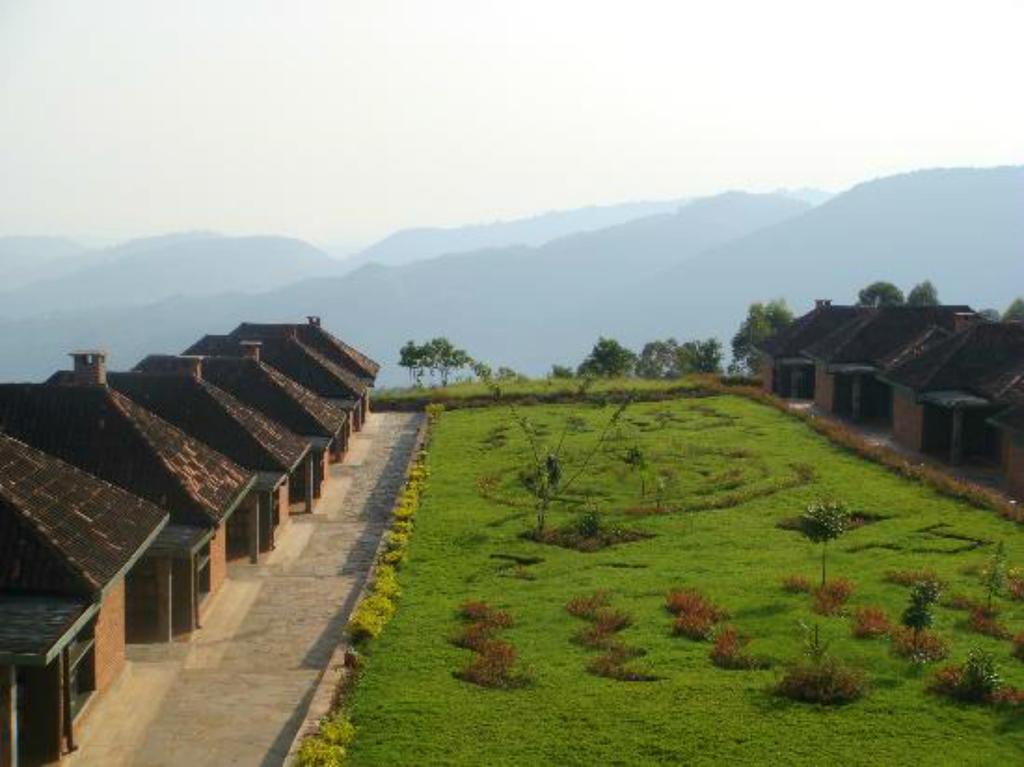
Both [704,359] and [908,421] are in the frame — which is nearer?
[908,421]

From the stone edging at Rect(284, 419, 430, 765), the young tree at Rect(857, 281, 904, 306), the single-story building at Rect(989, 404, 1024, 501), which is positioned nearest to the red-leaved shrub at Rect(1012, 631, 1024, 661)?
the stone edging at Rect(284, 419, 430, 765)

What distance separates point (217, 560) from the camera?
23531 millimetres

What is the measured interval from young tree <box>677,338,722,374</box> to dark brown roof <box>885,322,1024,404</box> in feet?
84.8

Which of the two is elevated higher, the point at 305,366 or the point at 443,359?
the point at 305,366

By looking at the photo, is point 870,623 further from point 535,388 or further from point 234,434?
point 535,388

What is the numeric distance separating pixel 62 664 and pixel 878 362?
35.2m

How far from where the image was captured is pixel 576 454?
36.8 m

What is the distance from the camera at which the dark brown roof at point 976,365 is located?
35.4 metres

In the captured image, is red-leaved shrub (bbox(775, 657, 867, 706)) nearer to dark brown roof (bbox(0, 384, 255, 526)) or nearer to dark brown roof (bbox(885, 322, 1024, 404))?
dark brown roof (bbox(0, 384, 255, 526))

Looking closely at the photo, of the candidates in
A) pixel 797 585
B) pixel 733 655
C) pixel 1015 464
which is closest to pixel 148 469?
pixel 733 655

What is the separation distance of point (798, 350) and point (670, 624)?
3504 cm

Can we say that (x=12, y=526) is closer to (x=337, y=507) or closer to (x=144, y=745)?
(x=144, y=745)

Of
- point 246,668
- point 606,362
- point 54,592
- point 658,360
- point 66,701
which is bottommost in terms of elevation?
point 246,668

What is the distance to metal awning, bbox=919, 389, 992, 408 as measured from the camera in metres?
34.9
